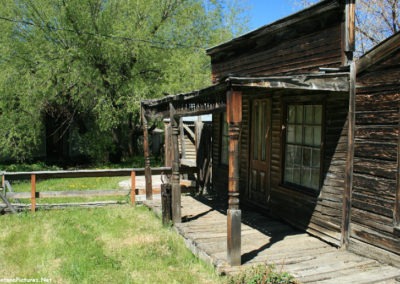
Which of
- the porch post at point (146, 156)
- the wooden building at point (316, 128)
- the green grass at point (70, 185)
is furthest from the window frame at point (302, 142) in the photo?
the green grass at point (70, 185)

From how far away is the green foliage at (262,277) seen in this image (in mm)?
4527

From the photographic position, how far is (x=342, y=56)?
5.96m

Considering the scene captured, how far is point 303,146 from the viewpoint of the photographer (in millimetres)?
6895

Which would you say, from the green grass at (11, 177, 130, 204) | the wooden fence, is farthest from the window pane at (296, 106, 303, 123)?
the green grass at (11, 177, 130, 204)

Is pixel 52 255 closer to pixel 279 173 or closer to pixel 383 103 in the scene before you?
pixel 279 173

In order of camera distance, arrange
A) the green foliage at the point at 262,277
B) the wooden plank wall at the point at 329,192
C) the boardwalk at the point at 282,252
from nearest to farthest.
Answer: the green foliage at the point at 262,277 → the boardwalk at the point at 282,252 → the wooden plank wall at the point at 329,192

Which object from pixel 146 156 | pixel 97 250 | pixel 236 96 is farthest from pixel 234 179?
pixel 146 156

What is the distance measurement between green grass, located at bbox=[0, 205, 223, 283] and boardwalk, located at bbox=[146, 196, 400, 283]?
0.29 metres

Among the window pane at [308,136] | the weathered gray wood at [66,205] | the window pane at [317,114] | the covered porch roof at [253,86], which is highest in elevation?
the covered porch roof at [253,86]

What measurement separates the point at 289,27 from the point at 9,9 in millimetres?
12107

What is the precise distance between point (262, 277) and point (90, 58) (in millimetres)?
12380

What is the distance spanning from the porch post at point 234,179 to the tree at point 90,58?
9951 millimetres

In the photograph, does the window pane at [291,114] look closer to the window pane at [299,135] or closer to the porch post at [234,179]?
the window pane at [299,135]

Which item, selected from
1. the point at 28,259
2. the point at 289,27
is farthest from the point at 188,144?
the point at 28,259
